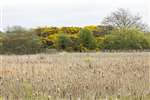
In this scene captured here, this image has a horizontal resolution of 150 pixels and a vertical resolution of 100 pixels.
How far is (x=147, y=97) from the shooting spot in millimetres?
5664

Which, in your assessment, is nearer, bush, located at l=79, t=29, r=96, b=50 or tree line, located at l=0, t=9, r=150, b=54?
tree line, located at l=0, t=9, r=150, b=54

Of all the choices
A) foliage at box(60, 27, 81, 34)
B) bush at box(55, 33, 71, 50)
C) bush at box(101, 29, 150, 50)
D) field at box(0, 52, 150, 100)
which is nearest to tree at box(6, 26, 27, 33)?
bush at box(55, 33, 71, 50)

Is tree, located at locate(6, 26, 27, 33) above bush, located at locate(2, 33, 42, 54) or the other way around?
above

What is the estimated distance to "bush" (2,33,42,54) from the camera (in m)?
38.4

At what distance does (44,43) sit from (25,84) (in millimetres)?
39171

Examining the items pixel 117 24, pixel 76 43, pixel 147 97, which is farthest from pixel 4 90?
pixel 117 24

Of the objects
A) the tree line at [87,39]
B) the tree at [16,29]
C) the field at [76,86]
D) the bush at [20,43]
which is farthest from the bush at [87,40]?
the field at [76,86]

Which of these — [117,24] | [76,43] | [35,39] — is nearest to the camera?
[35,39]

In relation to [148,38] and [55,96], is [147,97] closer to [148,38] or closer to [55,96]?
[55,96]

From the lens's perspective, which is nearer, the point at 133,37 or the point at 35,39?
the point at 35,39

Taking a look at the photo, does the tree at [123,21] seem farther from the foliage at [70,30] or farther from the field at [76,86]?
the field at [76,86]

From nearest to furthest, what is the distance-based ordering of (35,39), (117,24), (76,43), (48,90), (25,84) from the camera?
(48,90) < (25,84) < (35,39) < (76,43) < (117,24)

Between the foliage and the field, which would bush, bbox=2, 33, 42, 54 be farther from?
the field

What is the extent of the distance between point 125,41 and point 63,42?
7378 mm
